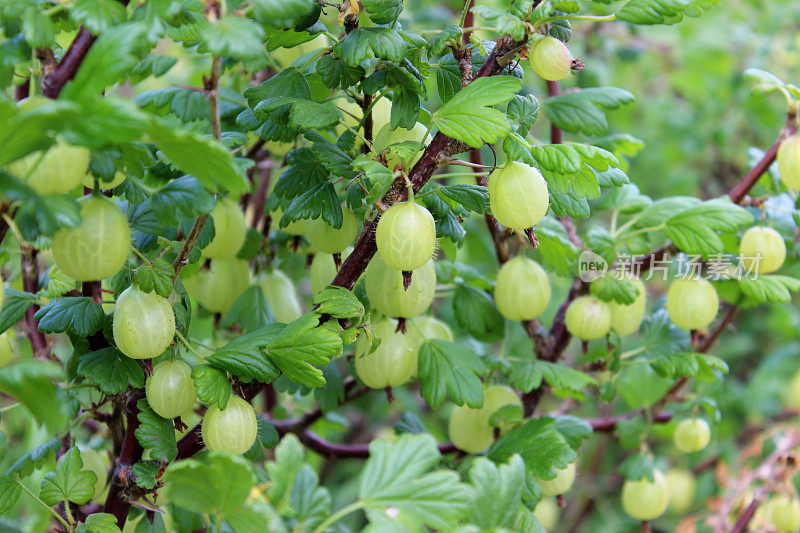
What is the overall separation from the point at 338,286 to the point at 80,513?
47 centimetres

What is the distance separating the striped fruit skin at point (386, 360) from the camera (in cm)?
93

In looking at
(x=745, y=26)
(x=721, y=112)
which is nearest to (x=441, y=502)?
(x=721, y=112)

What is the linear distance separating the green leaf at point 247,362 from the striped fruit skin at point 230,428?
0.11 feet

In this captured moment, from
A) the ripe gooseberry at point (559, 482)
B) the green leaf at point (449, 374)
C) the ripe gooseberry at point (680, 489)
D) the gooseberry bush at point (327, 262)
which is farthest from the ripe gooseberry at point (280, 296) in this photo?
the ripe gooseberry at point (680, 489)

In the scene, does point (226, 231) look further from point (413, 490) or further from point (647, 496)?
point (647, 496)

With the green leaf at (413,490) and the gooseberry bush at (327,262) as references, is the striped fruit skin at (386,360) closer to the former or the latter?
the gooseberry bush at (327,262)

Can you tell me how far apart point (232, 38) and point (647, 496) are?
3.65ft

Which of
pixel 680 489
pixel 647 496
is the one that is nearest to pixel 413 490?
pixel 647 496

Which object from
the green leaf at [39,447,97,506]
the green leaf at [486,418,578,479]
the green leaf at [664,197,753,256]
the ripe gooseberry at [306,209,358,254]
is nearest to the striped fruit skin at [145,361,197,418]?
the green leaf at [39,447,97,506]

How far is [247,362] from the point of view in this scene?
2.40ft

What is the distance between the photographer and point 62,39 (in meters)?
1.18

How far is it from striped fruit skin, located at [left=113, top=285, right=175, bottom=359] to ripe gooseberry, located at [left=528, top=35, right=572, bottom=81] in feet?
1.49

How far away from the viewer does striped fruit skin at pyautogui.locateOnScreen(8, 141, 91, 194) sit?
0.56 m

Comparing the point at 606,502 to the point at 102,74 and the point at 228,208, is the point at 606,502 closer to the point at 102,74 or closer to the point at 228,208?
the point at 228,208
